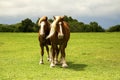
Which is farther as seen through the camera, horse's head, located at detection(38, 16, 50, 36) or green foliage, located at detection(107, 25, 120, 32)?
green foliage, located at detection(107, 25, 120, 32)

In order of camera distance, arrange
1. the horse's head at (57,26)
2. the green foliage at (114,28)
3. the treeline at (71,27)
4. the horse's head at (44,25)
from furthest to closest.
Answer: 1. the green foliage at (114,28)
2. the treeline at (71,27)
3. the horse's head at (44,25)
4. the horse's head at (57,26)

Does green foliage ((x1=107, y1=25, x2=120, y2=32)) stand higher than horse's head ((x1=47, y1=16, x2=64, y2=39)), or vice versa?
horse's head ((x1=47, y1=16, x2=64, y2=39))

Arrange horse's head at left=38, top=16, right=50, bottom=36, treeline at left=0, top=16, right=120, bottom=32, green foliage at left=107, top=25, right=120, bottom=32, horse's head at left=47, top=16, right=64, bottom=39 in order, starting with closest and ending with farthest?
1. horse's head at left=47, top=16, right=64, bottom=39
2. horse's head at left=38, top=16, right=50, bottom=36
3. treeline at left=0, top=16, right=120, bottom=32
4. green foliage at left=107, top=25, right=120, bottom=32

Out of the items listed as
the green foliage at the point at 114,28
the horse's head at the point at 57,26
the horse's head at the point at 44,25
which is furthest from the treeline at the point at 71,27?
the horse's head at the point at 57,26

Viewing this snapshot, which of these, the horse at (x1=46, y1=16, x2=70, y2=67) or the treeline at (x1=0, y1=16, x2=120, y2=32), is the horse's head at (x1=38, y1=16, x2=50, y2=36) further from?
the treeline at (x1=0, y1=16, x2=120, y2=32)

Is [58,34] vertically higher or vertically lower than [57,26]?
lower

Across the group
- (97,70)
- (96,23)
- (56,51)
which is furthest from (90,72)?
(96,23)

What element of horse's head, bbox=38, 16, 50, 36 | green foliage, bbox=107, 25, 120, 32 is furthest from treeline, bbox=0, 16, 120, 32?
horse's head, bbox=38, 16, 50, 36

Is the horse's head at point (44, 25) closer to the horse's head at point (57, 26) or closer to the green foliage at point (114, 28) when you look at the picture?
the horse's head at point (57, 26)

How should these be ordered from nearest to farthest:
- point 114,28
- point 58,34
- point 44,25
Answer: point 58,34, point 44,25, point 114,28

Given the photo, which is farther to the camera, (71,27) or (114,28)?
(114,28)

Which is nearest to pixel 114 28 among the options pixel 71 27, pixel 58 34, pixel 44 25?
pixel 71 27

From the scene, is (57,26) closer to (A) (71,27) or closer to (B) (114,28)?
(A) (71,27)

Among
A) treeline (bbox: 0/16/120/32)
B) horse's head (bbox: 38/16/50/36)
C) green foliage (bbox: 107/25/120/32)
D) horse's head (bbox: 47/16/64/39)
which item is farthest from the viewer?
green foliage (bbox: 107/25/120/32)
